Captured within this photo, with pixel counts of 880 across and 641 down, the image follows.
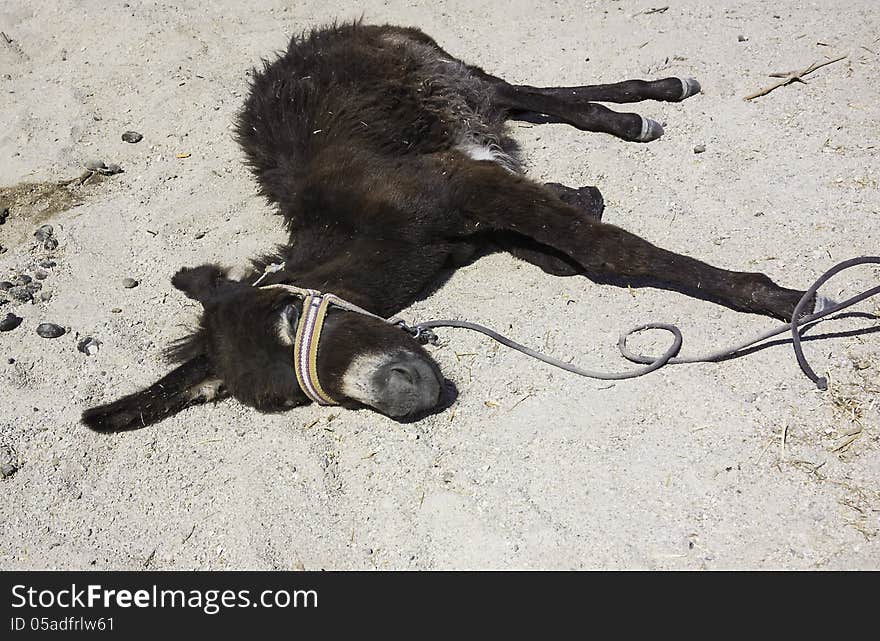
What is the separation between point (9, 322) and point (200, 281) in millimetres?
960

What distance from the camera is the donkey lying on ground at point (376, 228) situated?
9.18 feet

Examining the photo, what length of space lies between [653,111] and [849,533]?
277 centimetres

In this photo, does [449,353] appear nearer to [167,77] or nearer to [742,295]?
[742,295]

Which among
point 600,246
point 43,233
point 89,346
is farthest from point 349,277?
point 43,233

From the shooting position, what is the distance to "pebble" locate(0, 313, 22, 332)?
356 centimetres

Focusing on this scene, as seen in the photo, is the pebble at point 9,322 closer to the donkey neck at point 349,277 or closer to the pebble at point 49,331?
the pebble at point 49,331

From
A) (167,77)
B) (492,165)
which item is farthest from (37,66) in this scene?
(492,165)

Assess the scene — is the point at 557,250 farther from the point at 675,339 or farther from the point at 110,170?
the point at 110,170

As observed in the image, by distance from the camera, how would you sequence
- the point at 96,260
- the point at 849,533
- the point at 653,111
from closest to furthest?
the point at 849,533 < the point at 96,260 < the point at 653,111

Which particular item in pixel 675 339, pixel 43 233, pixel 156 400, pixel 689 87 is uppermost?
pixel 689 87

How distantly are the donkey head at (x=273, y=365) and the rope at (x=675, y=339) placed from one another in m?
0.41

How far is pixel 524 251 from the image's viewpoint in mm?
3646

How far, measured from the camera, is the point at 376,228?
10.8ft

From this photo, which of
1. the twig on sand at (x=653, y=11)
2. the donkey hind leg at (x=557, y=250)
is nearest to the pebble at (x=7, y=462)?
the donkey hind leg at (x=557, y=250)
